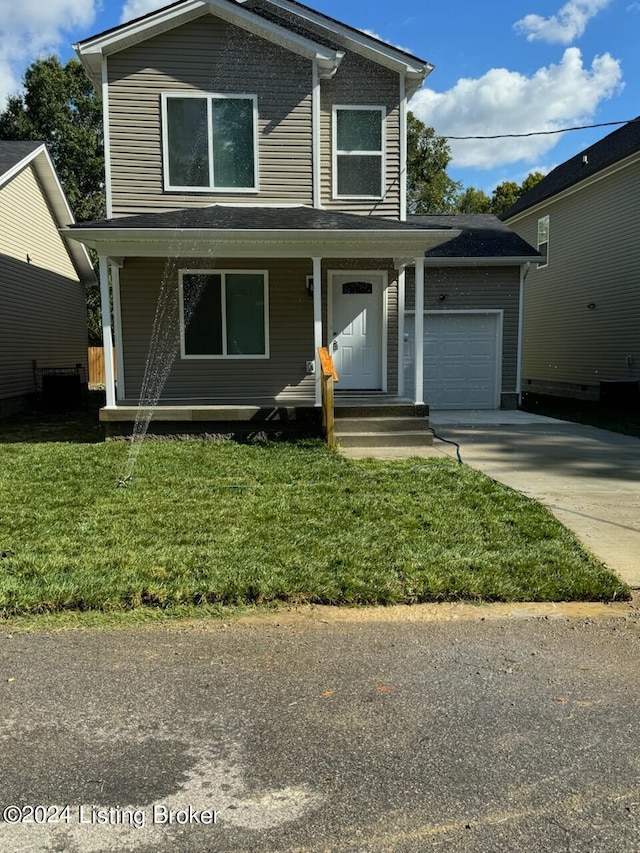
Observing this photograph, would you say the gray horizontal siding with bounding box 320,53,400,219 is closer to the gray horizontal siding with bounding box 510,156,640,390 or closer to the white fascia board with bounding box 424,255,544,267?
the white fascia board with bounding box 424,255,544,267

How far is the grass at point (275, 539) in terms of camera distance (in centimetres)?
407

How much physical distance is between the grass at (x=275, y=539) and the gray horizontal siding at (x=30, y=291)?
8.40m

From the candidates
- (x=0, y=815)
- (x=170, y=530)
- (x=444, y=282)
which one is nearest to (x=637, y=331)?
(x=444, y=282)

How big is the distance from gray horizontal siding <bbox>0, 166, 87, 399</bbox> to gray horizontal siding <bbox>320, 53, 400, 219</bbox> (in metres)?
7.88

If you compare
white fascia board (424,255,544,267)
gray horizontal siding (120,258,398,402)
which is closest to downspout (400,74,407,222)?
gray horizontal siding (120,258,398,402)

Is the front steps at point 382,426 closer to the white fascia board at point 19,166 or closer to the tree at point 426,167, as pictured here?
the white fascia board at point 19,166

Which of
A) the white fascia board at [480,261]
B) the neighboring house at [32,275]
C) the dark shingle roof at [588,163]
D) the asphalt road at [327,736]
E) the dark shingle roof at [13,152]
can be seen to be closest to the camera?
the asphalt road at [327,736]

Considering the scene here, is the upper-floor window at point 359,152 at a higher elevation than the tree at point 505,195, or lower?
lower

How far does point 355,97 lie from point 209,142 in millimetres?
2814

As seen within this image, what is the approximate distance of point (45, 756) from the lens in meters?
2.51

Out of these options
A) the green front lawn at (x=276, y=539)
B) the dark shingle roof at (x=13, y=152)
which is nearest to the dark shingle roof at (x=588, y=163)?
the green front lawn at (x=276, y=539)

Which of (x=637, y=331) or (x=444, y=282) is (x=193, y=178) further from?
(x=637, y=331)

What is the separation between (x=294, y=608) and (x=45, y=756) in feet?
5.60

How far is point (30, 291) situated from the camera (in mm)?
16234
